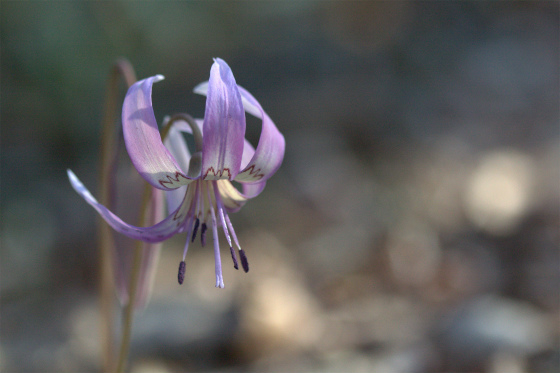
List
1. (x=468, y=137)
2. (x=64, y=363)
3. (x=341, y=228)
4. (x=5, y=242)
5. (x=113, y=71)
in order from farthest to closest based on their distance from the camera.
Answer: (x=468, y=137), (x=341, y=228), (x=5, y=242), (x=64, y=363), (x=113, y=71)

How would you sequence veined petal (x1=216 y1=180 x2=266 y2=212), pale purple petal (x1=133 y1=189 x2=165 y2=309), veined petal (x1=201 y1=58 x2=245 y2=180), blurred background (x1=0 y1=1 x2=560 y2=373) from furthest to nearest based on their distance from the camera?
1. blurred background (x1=0 y1=1 x2=560 y2=373)
2. pale purple petal (x1=133 y1=189 x2=165 y2=309)
3. veined petal (x1=216 y1=180 x2=266 y2=212)
4. veined petal (x1=201 y1=58 x2=245 y2=180)

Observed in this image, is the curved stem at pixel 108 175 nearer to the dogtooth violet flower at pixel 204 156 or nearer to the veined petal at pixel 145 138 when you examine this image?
the dogtooth violet flower at pixel 204 156

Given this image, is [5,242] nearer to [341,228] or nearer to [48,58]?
[48,58]

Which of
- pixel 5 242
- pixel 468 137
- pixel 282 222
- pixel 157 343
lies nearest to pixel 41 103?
pixel 5 242

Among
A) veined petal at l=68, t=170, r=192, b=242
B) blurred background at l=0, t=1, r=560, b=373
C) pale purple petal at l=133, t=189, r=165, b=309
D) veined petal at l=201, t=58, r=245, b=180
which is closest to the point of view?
veined petal at l=201, t=58, r=245, b=180

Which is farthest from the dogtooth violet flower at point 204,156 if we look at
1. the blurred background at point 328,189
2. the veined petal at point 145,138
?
the blurred background at point 328,189

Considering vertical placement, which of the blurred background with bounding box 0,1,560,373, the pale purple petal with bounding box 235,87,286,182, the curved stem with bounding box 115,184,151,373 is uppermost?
the blurred background with bounding box 0,1,560,373

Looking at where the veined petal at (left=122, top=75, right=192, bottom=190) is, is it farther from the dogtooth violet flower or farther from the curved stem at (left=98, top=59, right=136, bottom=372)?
the curved stem at (left=98, top=59, right=136, bottom=372)

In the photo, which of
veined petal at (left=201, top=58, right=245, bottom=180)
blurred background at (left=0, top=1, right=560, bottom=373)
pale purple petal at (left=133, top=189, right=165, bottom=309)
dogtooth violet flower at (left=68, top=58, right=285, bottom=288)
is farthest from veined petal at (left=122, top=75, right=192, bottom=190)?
blurred background at (left=0, top=1, right=560, bottom=373)
